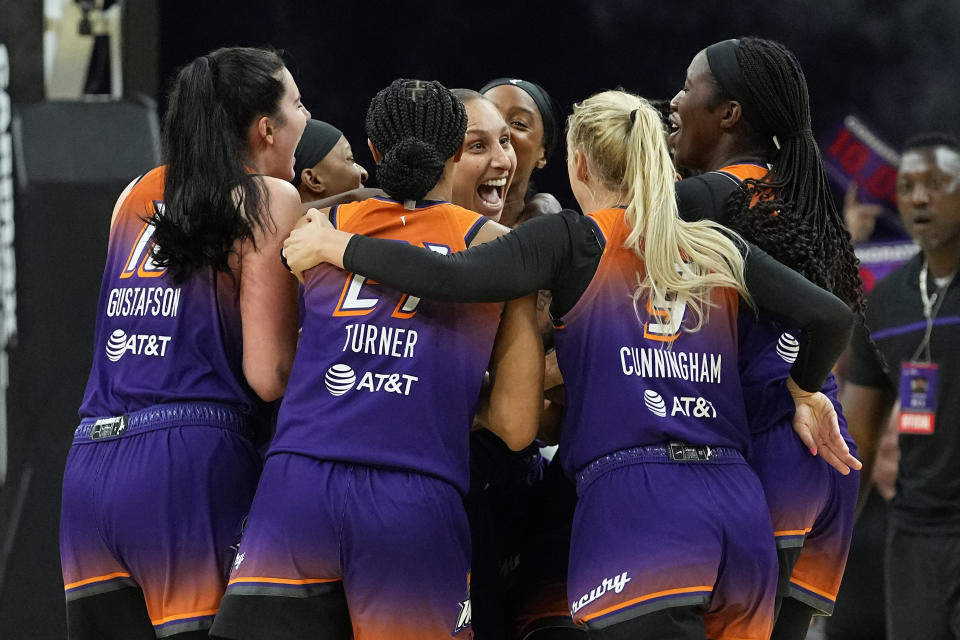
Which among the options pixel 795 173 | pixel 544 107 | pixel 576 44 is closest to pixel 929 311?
pixel 544 107

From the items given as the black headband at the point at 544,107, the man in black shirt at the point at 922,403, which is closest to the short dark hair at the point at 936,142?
the man in black shirt at the point at 922,403

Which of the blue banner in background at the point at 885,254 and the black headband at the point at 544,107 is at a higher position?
the black headband at the point at 544,107

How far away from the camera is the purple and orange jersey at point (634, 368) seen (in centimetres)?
288

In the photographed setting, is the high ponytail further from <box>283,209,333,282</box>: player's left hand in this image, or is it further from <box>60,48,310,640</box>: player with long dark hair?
<box>283,209,333,282</box>: player's left hand

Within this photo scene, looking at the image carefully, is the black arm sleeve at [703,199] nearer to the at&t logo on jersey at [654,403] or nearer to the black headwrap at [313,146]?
the at&t logo on jersey at [654,403]

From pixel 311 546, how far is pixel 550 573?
105 cm

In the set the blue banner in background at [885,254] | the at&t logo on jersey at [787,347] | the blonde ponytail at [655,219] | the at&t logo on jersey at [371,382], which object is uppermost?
the blonde ponytail at [655,219]

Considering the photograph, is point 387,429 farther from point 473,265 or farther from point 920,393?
point 920,393

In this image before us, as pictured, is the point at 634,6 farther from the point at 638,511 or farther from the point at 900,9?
the point at 638,511

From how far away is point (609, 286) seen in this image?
2928mm

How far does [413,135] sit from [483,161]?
41.0 inches

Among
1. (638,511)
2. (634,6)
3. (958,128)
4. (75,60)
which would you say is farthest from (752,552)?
(958,128)

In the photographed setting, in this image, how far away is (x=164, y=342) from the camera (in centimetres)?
303

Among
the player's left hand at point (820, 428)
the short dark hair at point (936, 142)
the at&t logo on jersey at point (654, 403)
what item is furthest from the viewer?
the short dark hair at point (936, 142)
